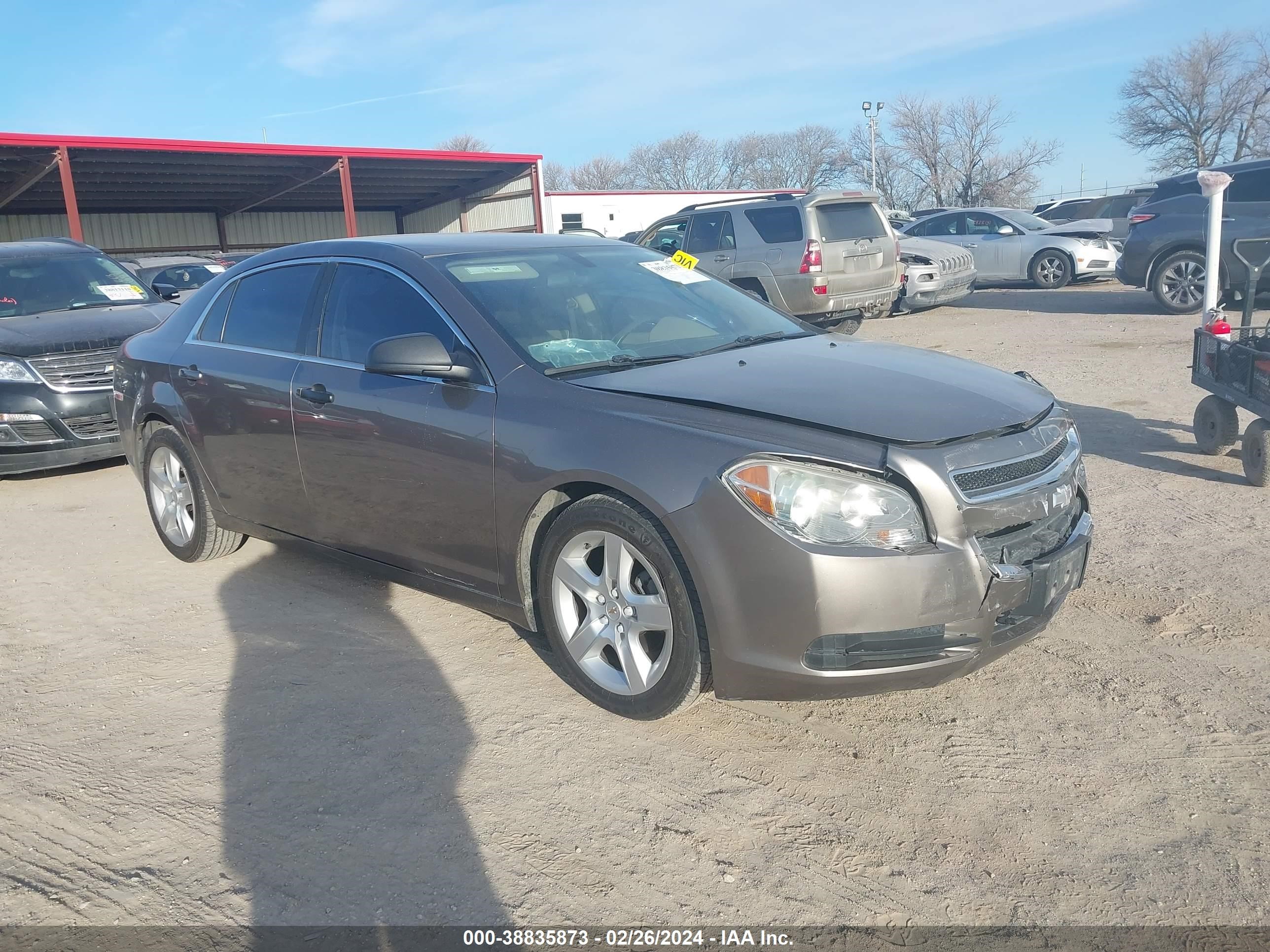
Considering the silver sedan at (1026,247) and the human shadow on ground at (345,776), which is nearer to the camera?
the human shadow on ground at (345,776)

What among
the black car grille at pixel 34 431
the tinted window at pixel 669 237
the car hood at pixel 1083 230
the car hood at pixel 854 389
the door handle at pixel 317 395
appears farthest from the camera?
the car hood at pixel 1083 230

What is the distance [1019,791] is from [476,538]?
6.66 ft

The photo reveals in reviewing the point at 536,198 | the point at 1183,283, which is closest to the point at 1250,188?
the point at 1183,283

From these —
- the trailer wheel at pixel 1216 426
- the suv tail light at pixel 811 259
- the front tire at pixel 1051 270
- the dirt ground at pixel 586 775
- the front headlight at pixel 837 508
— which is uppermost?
the suv tail light at pixel 811 259

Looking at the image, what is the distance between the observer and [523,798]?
10.0ft

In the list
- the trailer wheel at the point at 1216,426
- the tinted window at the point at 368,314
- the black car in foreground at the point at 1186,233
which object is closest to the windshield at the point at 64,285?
the tinted window at the point at 368,314

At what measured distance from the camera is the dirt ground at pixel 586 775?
2.61 metres

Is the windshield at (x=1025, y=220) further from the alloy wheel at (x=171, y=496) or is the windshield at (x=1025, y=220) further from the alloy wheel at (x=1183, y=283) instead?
the alloy wheel at (x=171, y=496)

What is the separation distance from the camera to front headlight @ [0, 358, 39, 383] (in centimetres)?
736

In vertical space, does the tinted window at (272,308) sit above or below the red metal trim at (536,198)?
below

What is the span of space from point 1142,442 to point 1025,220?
1272 centimetres

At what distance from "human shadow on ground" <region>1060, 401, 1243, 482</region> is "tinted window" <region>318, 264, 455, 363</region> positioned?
3.86 metres

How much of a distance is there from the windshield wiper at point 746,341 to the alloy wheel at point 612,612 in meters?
1.00

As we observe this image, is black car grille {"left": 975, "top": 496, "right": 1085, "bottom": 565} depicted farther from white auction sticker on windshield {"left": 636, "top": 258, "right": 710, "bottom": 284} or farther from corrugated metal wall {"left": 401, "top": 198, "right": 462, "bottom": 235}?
corrugated metal wall {"left": 401, "top": 198, "right": 462, "bottom": 235}
